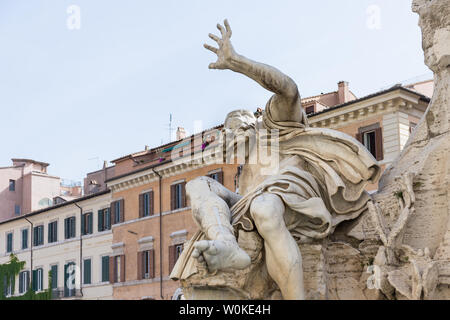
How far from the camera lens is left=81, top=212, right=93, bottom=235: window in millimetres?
48781

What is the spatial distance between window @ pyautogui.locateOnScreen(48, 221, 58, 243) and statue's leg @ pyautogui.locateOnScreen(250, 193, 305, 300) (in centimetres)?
4781

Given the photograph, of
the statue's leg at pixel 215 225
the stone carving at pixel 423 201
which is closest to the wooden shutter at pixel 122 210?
the stone carving at pixel 423 201

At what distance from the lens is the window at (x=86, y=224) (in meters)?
48.8

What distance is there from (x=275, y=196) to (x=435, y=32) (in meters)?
2.09

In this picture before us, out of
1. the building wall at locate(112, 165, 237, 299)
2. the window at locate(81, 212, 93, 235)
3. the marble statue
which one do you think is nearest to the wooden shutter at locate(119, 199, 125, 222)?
the building wall at locate(112, 165, 237, 299)

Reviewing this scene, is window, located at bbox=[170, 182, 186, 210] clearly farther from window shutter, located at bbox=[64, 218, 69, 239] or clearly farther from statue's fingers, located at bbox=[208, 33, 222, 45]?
statue's fingers, located at bbox=[208, 33, 222, 45]

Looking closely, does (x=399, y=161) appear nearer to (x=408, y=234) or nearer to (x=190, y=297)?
(x=408, y=234)

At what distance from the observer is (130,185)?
4512 centimetres

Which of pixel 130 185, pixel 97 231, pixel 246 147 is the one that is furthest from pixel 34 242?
pixel 246 147

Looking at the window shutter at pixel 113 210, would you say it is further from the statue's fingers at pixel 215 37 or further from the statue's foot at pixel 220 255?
the statue's foot at pixel 220 255

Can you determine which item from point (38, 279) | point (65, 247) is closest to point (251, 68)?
point (65, 247)

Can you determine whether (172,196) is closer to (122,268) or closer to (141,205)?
(141,205)
